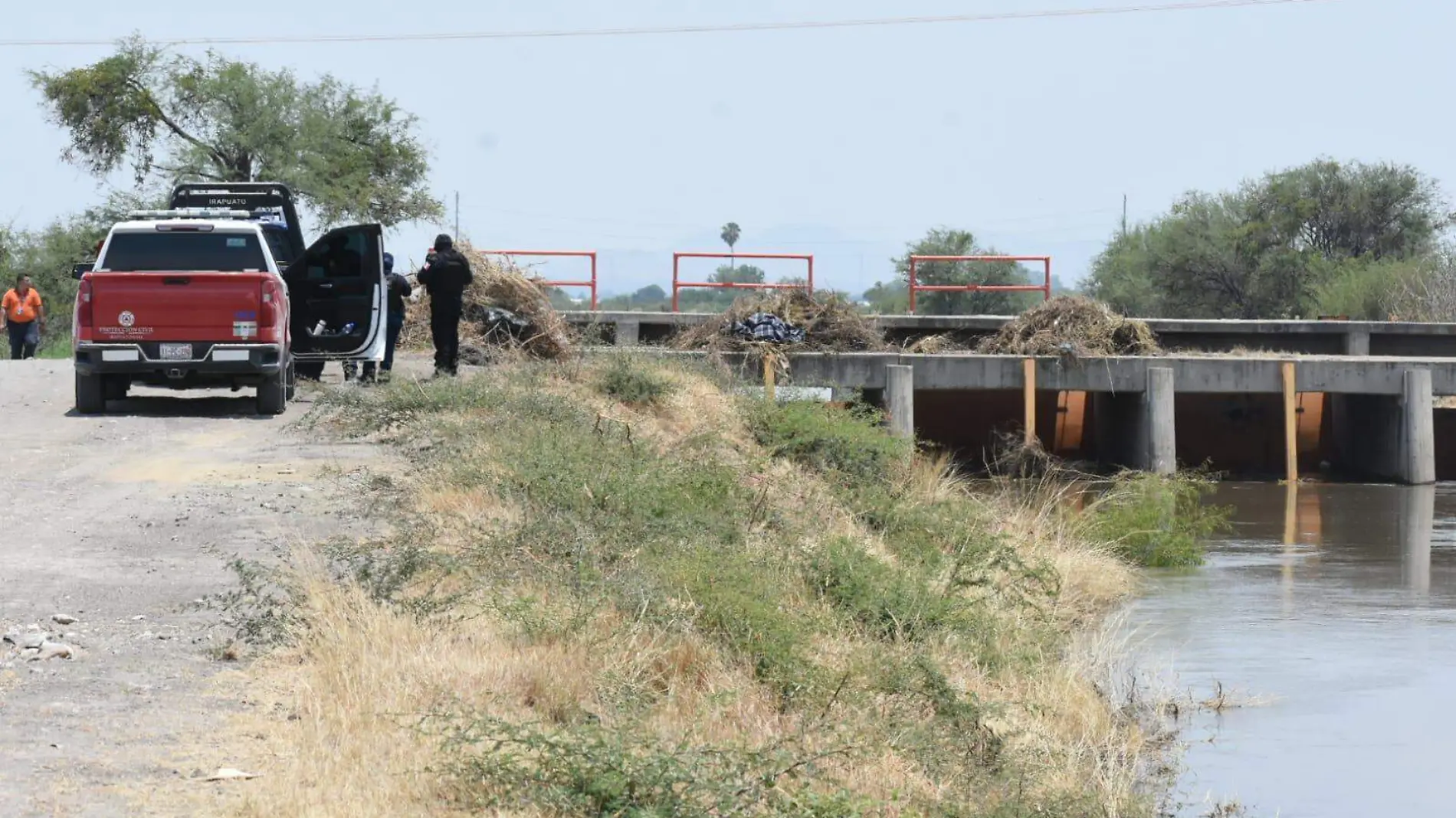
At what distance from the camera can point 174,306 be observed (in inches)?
709

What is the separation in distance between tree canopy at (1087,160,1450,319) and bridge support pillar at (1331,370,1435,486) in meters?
27.5

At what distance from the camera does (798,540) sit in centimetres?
1311

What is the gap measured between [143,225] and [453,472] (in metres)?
7.27

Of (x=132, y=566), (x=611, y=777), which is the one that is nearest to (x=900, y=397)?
(x=132, y=566)

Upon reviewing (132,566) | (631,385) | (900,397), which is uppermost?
(631,385)

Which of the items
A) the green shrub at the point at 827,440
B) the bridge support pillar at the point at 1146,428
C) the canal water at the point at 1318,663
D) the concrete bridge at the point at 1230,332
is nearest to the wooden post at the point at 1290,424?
the bridge support pillar at the point at 1146,428

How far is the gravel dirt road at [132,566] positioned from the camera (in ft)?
21.8

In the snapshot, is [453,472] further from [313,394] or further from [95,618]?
[313,394]

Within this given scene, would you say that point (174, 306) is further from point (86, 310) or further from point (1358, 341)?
point (1358, 341)

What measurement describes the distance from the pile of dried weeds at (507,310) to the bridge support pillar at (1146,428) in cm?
952

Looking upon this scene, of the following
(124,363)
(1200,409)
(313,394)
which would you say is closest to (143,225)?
(124,363)

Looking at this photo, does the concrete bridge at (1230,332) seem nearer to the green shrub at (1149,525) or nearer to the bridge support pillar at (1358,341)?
the bridge support pillar at (1358,341)

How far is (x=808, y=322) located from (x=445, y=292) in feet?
38.8

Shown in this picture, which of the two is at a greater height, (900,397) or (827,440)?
(900,397)
